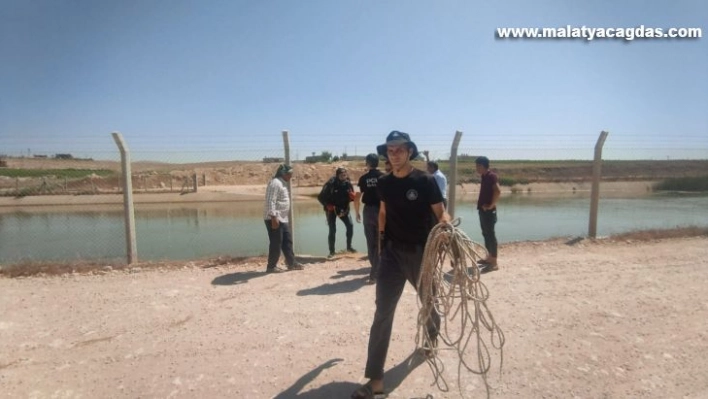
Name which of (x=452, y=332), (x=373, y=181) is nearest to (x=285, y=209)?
(x=373, y=181)

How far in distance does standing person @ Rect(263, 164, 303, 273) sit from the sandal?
3566mm

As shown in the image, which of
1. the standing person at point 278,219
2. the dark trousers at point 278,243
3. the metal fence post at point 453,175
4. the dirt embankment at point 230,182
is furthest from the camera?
the dirt embankment at point 230,182

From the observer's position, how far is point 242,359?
3.58 m

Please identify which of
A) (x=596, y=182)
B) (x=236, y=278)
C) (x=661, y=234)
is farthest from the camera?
(x=596, y=182)

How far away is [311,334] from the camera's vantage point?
4.07 meters

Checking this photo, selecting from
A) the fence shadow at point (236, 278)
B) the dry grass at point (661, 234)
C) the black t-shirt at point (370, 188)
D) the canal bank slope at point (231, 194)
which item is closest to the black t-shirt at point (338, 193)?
the black t-shirt at point (370, 188)

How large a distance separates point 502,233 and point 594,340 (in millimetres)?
8098

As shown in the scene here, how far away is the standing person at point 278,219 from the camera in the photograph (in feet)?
20.5

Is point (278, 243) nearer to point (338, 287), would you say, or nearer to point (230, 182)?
point (338, 287)

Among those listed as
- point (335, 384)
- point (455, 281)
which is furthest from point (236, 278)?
point (455, 281)

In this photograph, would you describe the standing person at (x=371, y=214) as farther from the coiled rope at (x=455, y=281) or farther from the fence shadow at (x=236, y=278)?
the coiled rope at (x=455, y=281)

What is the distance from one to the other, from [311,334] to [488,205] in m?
3.51

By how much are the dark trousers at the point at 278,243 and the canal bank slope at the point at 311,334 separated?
32 cm

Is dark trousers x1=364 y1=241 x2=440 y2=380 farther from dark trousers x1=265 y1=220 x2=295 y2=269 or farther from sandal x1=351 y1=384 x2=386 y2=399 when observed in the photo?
dark trousers x1=265 y1=220 x2=295 y2=269
